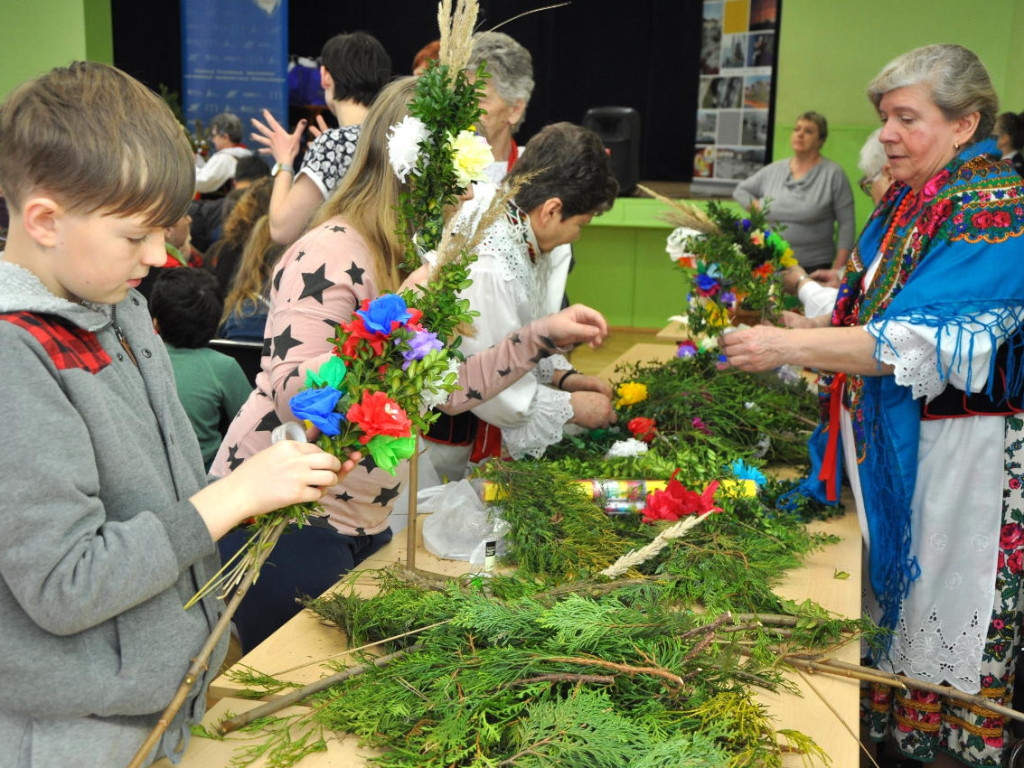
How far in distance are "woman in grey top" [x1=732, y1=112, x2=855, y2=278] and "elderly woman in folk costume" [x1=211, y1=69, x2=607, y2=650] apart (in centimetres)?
527

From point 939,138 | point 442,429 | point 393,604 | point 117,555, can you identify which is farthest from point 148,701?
point 939,138

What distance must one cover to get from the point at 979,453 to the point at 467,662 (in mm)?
1480

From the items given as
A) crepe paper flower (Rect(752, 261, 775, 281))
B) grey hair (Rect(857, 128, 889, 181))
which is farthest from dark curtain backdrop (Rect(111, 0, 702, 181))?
crepe paper flower (Rect(752, 261, 775, 281))

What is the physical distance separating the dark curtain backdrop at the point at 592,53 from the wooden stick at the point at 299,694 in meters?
10.0

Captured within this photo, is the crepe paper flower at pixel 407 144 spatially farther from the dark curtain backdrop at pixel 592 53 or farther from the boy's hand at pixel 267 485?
the dark curtain backdrop at pixel 592 53

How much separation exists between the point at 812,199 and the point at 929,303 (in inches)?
186

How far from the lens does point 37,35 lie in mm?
8312

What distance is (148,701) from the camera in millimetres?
1125

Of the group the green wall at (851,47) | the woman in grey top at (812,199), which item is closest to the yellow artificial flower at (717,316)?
the woman in grey top at (812,199)

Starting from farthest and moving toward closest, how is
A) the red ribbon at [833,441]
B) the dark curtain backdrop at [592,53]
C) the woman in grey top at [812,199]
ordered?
1. the dark curtain backdrop at [592,53]
2. the woman in grey top at [812,199]
3. the red ribbon at [833,441]

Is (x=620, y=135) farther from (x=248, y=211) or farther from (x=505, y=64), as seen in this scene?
(x=505, y=64)

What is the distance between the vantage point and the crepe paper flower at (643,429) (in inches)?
104

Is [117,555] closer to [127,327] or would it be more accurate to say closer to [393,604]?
[127,327]

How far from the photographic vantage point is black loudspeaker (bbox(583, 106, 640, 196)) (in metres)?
8.86
